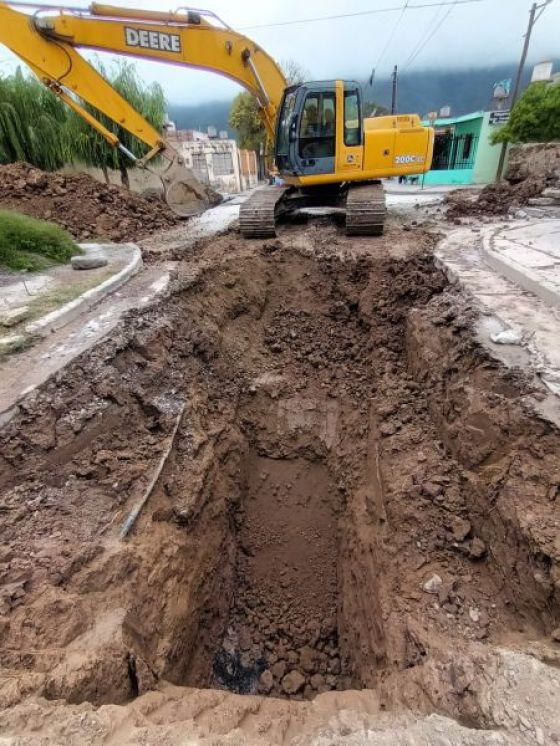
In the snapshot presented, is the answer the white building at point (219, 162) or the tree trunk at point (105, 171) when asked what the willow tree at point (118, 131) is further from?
the white building at point (219, 162)

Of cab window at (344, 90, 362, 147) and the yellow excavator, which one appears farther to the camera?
cab window at (344, 90, 362, 147)

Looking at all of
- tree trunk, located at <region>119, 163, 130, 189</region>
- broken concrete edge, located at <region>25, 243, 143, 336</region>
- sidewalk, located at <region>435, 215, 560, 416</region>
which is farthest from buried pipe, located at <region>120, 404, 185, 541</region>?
tree trunk, located at <region>119, 163, 130, 189</region>

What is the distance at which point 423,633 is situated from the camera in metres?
2.58

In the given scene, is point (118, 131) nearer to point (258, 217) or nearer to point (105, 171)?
point (105, 171)

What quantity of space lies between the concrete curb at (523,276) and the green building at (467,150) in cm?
1613

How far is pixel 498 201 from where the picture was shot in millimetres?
10477

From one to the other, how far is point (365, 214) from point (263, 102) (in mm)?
3336

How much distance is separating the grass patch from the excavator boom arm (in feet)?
10.4

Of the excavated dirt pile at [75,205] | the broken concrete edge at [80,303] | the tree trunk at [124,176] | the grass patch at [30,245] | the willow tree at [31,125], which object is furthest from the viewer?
the tree trunk at [124,176]

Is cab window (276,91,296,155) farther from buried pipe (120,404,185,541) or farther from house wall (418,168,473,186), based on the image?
house wall (418,168,473,186)

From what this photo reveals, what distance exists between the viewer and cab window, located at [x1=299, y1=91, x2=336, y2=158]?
752cm

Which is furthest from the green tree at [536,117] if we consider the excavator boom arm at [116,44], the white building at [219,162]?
the white building at [219,162]

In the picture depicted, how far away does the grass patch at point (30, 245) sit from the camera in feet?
20.6

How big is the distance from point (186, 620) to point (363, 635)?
1.44 metres
